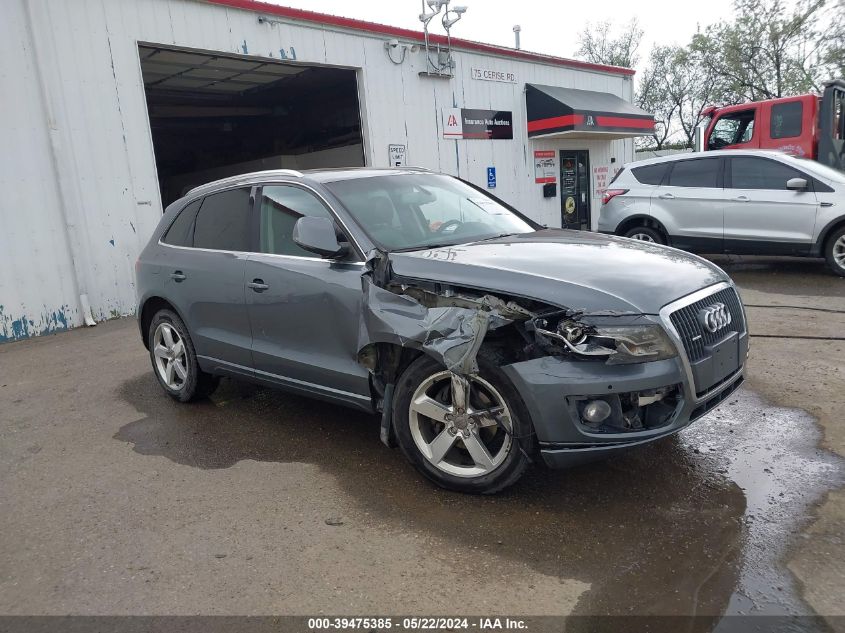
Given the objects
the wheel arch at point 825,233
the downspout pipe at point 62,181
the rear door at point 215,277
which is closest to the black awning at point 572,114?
the wheel arch at point 825,233

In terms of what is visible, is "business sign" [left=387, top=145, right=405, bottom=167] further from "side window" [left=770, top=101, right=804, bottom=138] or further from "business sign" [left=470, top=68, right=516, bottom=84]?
"side window" [left=770, top=101, right=804, bottom=138]

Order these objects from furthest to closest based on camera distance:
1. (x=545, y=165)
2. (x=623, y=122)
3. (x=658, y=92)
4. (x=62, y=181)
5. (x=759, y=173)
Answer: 1. (x=658, y=92)
2. (x=623, y=122)
3. (x=545, y=165)
4. (x=759, y=173)
5. (x=62, y=181)

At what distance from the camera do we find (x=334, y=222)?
3.85 m

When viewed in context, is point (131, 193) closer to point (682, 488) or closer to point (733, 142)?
point (682, 488)

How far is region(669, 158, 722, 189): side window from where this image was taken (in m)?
9.19

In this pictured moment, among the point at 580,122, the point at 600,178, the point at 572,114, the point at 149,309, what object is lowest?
the point at 149,309

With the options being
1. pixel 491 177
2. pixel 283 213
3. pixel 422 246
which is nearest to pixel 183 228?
pixel 283 213

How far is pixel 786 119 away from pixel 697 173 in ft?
12.5

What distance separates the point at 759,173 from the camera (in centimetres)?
883

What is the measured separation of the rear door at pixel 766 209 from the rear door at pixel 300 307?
702 cm

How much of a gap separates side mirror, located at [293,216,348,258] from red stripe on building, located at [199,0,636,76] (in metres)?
7.35

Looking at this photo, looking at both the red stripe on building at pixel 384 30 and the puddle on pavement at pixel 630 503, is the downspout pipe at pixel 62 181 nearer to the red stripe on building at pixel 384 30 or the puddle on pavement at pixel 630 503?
the red stripe on building at pixel 384 30

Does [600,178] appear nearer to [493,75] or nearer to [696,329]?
[493,75]

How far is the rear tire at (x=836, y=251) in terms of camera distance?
8289 mm
